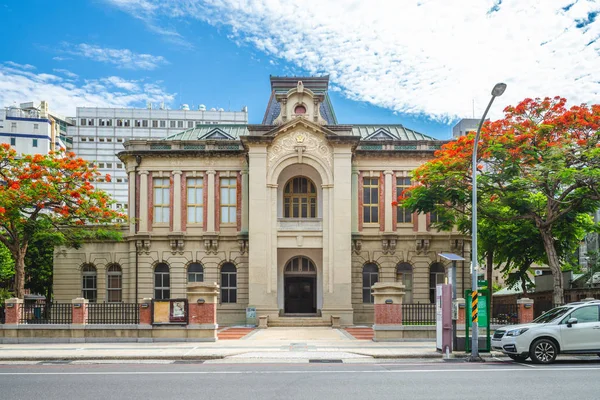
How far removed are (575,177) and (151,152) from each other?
24.1m

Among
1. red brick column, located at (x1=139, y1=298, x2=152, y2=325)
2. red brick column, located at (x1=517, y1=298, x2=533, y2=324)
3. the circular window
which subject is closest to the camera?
red brick column, located at (x1=517, y1=298, x2=533, y2=324)

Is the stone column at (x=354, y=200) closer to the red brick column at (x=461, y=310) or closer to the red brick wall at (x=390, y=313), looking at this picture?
the red brick wall at (x=390, y=313)

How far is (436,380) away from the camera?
51.0ft

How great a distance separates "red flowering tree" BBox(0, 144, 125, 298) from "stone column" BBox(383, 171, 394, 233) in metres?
15.5

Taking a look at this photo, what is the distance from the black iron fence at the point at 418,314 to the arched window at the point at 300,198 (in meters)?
12.8

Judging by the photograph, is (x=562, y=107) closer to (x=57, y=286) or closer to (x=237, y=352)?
(x=237, y=352)

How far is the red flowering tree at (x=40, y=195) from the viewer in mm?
29906

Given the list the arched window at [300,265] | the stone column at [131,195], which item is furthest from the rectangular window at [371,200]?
the stone column at [131,195]

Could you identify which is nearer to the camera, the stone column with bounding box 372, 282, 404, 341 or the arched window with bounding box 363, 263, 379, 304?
the stone column with bounding box 372, 282, 404, 341

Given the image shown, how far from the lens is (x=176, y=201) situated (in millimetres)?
39031

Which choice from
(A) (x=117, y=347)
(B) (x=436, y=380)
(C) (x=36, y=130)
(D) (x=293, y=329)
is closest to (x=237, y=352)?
(A) (x=117, y=347)

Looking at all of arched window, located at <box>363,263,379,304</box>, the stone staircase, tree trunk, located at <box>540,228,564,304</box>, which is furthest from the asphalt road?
arched window, located at <box>363,263,379,304</box>

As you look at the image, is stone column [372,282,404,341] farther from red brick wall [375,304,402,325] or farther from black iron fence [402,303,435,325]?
black iron fence [402,303,435,325]

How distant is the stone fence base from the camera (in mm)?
26266
